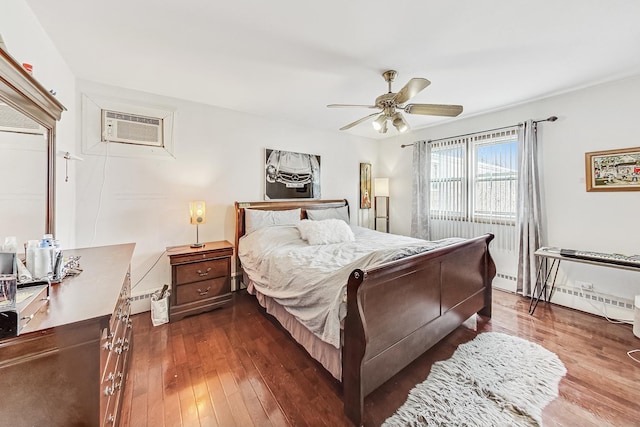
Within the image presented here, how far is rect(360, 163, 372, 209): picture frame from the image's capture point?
4.89m

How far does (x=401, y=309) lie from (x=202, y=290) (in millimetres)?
2146

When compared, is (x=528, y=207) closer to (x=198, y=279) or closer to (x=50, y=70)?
(x=198, y=279)

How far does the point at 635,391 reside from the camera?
1.68m

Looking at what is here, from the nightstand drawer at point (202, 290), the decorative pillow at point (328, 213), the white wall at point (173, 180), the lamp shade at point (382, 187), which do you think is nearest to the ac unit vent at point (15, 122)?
the white wall at point (173, 180)

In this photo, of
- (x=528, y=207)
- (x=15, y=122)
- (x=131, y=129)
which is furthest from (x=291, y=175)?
(x=528, y=207)

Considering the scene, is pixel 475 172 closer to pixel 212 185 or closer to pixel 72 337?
pixel 212 185

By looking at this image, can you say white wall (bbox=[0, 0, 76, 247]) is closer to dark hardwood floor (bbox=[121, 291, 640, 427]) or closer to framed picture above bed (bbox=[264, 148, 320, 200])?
dark hardwood floor (bbox=[121, 291, 640, 427])

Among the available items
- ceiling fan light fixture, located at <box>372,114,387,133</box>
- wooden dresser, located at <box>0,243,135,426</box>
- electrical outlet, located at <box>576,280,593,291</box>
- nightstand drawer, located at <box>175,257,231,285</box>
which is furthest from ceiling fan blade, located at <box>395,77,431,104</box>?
electrical outlet, located at <box>576,280,593,291</box>

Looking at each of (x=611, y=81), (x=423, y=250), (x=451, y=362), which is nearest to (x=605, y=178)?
(x=611, y=81)

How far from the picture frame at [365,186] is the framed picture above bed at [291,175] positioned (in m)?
1.06

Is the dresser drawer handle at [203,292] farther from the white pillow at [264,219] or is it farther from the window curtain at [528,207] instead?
the window curtain at [528,207]

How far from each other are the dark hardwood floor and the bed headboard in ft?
3.68

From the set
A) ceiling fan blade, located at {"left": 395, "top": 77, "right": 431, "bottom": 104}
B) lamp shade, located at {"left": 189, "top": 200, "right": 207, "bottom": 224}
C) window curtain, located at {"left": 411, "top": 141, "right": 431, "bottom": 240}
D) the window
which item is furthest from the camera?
window curtain, located at {"left": 411, "top": 141, "right": 431, "bottom": 240}

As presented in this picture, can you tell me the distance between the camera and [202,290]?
9.07 ft
